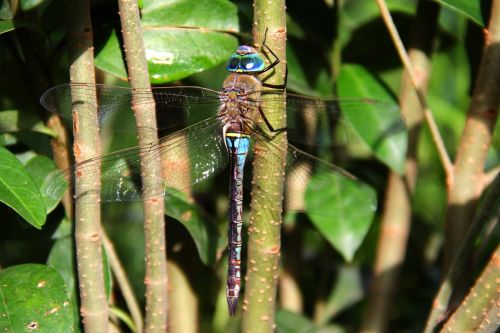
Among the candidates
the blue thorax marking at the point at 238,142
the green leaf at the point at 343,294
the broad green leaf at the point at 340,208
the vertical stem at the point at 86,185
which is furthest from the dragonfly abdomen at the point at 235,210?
the green leaf at the point at 343,294

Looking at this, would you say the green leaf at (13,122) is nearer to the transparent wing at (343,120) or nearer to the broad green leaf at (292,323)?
the transparent wing at (343,120)

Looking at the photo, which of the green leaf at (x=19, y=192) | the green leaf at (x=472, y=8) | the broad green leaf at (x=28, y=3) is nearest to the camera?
the green leaf at (x=19, y=192)

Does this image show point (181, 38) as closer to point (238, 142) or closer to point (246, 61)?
point (246, 61)

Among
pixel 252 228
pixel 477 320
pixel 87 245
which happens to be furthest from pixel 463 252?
pixel 87 245

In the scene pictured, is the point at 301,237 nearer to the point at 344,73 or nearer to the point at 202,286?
the point at 202,286

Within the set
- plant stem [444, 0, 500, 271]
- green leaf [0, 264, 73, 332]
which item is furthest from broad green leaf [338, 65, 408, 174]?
green leaf [0, 264, 73, 332]

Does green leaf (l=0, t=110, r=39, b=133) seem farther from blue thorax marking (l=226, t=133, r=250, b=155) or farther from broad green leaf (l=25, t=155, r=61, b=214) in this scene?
blue thorax marking (l=226, t=133, r=250, b=155)
